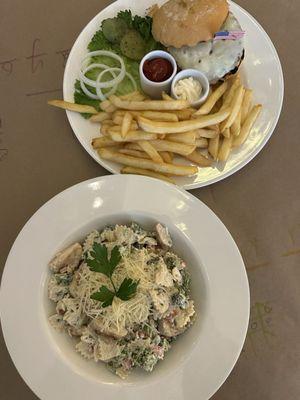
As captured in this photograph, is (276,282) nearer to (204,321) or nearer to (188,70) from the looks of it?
(204,321)

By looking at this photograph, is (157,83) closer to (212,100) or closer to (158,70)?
(158,70)

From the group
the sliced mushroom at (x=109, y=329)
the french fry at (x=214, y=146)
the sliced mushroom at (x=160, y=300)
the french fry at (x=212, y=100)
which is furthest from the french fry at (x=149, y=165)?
the sliced mushroom at (x=109, y=329)

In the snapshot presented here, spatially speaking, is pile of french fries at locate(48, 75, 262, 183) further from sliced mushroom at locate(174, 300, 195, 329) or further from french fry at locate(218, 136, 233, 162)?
sliced mushroom at locate(174, 300, 195, 329)

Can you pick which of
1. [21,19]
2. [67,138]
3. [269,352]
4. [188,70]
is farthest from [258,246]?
[21,19]

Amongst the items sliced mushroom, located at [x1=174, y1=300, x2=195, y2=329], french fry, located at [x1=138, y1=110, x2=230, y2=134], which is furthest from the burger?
sliced mushroom, located at [x1=174, y1=300, x2=195, y2=329]

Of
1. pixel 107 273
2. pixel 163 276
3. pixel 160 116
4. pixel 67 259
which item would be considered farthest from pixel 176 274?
pixel 160 116
